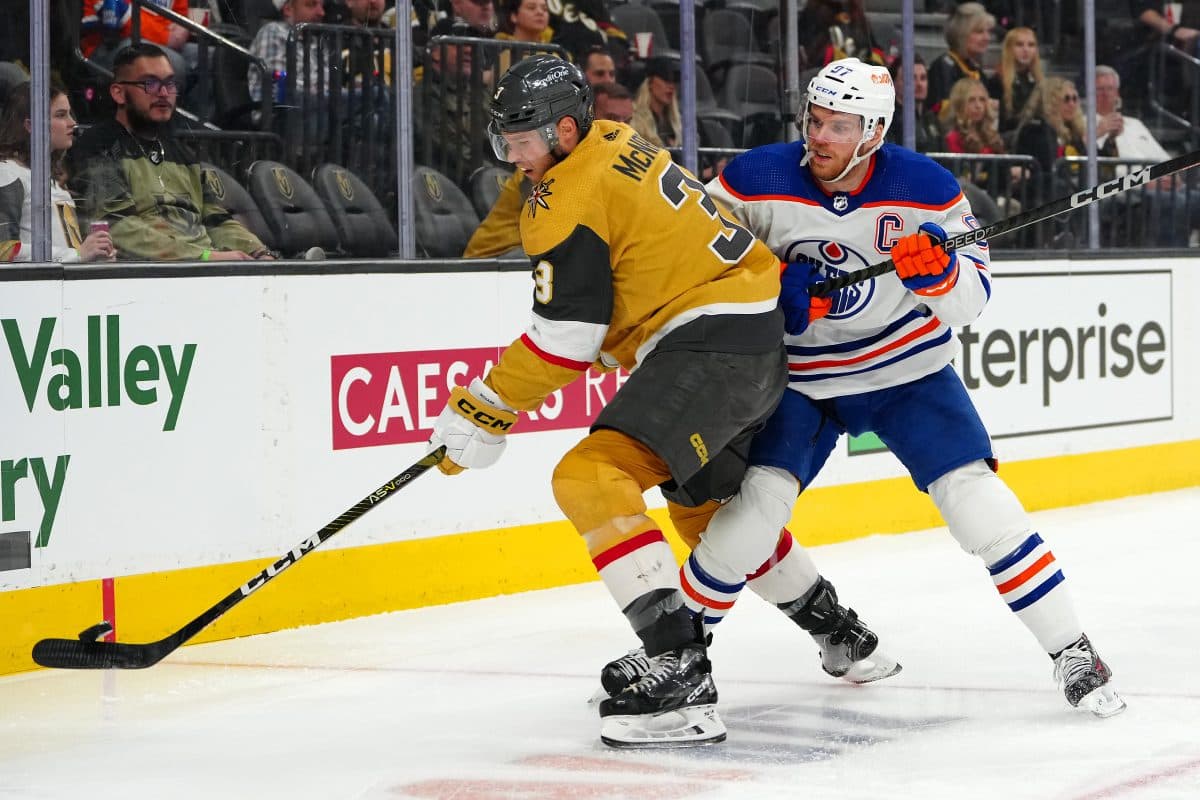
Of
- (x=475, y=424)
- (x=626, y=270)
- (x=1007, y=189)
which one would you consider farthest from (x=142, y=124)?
(x=1007, y=189)

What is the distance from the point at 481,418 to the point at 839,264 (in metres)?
0.71

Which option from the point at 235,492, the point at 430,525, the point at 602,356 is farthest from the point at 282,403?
the point at 602,356

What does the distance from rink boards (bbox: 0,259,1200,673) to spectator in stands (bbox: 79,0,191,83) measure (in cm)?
50

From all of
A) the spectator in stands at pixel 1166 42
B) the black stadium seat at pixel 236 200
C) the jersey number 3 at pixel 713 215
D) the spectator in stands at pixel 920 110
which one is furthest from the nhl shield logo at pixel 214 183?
the spectator in stands at pixel 1166 42

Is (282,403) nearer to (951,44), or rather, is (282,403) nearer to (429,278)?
(429,278)

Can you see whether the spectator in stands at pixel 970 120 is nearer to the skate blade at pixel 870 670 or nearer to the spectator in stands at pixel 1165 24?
the spectator in stands at pixel 1165 24

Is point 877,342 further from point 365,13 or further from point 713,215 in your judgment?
point 365,13

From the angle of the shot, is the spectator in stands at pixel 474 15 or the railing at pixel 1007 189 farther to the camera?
the railing at pixel 1007 189

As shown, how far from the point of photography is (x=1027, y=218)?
308 centimetres

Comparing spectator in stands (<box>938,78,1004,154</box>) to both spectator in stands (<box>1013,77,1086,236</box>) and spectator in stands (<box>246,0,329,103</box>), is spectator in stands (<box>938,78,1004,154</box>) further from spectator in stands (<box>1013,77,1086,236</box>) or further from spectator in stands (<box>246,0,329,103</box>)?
spectator in stands (<box>246,0,329,103</box>)

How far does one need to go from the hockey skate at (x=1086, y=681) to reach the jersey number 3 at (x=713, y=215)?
885mm

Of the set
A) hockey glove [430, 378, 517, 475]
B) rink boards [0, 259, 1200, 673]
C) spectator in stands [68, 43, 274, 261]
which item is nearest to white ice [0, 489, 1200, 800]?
rink boards [0, 259, 1200, 673]

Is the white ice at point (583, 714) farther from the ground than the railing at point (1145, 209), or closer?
closer

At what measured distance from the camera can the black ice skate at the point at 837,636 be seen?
3340 millimetres
